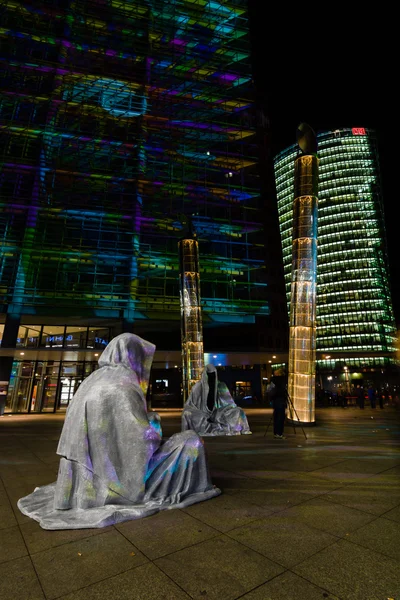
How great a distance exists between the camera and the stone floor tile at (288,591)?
220 cm

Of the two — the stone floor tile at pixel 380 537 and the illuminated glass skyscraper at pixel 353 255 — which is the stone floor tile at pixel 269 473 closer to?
the stone floor tile at pixel 380 537

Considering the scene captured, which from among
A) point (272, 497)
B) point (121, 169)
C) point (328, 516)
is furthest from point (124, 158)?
point (328, 516)

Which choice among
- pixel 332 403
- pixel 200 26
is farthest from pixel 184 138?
pixel 332 403

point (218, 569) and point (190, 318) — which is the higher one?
point (190, 318)

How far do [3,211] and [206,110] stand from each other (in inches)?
853

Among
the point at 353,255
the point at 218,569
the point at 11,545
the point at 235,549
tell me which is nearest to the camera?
the point at 218,569

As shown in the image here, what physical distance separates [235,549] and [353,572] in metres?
0.95

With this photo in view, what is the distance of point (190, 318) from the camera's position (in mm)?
17078

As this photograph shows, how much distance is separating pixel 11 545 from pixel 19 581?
702mm

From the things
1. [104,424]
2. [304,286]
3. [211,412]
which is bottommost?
[211,412]

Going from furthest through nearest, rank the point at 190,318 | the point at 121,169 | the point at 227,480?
1. the point at 121,169
2. the point at 190,318
3. the point at 227,480

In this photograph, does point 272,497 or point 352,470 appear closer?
point 272,497

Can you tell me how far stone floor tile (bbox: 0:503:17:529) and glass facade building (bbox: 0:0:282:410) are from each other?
22.2 m

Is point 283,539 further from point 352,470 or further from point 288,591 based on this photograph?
point 352,470
